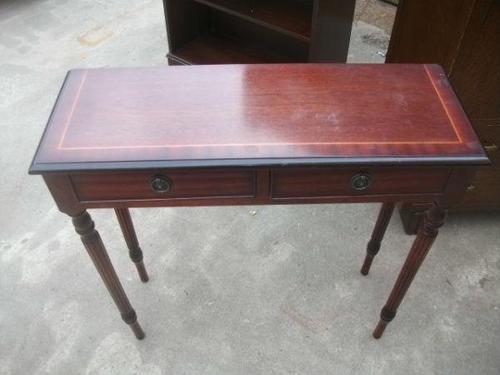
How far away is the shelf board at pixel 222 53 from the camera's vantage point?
8.08ft

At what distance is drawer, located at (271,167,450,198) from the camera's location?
1021mm

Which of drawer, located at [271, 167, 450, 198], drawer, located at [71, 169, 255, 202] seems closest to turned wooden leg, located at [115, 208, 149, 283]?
drawer, located at [71, 169, 255, 202]

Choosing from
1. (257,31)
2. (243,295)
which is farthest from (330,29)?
(243,295)

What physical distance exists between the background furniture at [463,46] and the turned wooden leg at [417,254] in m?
0.62

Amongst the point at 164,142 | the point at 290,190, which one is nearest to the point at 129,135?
the point at 164,142

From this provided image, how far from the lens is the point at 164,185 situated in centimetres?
102

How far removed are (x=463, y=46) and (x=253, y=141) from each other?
0.90 m

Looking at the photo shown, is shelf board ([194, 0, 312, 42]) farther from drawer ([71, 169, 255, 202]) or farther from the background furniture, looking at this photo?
drawer ([71, 169, 255, 202])

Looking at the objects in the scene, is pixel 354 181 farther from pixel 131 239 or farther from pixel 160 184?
pixel 131 239

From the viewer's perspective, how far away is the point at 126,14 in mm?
3531

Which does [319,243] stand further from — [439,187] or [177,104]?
[177,104]

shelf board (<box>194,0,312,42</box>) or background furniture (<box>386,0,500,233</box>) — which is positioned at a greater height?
background furniture (<box>386,0,500,233</box>)

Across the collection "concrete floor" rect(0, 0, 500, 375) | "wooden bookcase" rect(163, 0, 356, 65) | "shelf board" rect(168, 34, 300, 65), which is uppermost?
"wooden bookcase" rect(163, 0, 356, 65)

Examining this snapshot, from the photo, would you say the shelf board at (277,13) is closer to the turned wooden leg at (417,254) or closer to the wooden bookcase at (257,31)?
the wooden bookcase at (257,31)
